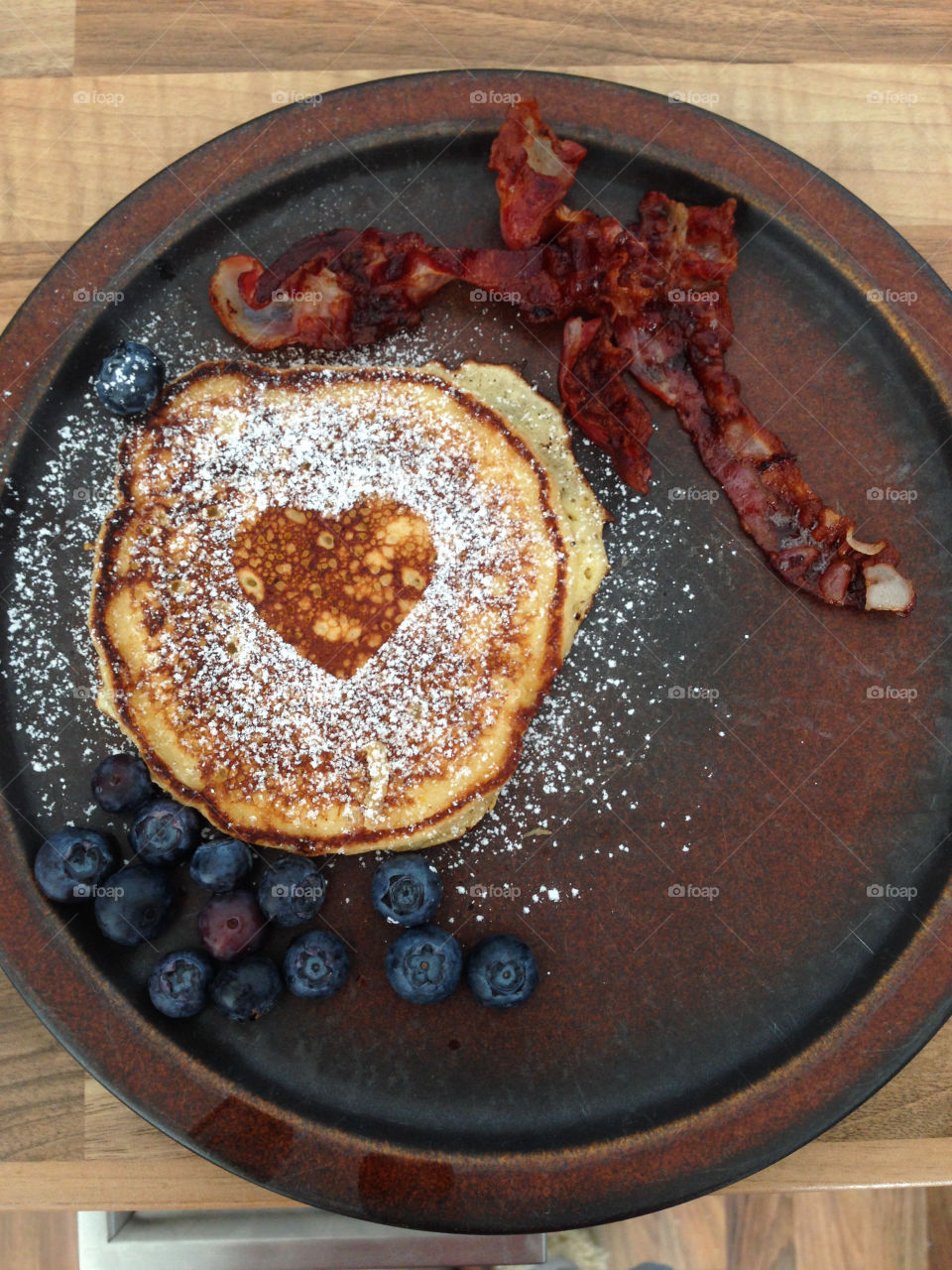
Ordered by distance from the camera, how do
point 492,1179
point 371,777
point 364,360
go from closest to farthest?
point 492,1179, point 371,777, point 364,360

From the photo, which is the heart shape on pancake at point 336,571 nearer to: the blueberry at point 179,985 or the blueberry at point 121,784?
the blueberry at point 121,784

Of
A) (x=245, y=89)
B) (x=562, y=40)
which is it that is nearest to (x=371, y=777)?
(x=245, y=89)

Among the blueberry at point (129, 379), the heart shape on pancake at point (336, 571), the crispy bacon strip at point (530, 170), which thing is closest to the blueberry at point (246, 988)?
the heart shape on pancake at point (336, 571)

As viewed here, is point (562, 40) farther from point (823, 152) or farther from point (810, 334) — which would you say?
point (810, 334)

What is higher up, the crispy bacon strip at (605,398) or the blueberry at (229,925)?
the crispy bacon strip at (605,398)

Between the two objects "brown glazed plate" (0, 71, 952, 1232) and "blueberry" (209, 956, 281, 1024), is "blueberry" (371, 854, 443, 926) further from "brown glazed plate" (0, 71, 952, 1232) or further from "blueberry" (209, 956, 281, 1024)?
"blueberry" (209, 956, 281, 1024)

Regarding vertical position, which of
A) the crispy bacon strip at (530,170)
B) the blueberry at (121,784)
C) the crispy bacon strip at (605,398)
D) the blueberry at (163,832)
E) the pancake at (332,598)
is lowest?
the blueberry at (163,832)

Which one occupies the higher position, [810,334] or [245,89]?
[245,89]
